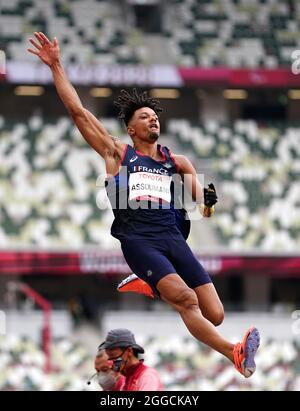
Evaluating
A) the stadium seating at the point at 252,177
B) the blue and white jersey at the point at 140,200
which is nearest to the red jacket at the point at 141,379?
the blue and white jersey at the point at 140,200

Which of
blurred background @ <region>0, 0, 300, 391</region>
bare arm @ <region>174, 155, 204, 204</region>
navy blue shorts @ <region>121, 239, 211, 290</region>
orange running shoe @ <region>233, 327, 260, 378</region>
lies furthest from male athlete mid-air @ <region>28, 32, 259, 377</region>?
blurred background @ <region>0, 0, 300, 391</region>

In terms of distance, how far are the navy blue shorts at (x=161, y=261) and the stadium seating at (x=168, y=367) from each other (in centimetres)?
1503

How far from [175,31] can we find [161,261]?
2277 centimetres

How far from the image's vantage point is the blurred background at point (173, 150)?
25.9 metres

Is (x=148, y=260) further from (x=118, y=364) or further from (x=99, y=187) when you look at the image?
(x=99, y=187)

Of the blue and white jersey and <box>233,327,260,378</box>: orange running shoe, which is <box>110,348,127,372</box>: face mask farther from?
<box>233,327,260,378</box>: orange running shoe

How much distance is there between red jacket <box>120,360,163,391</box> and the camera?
371 inches

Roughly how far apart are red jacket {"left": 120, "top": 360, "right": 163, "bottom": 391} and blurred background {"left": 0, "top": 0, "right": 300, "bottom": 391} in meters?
14.8

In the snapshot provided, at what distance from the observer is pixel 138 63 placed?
30.1 meters

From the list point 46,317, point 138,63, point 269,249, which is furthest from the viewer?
point 138,63

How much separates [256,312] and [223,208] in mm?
2480
